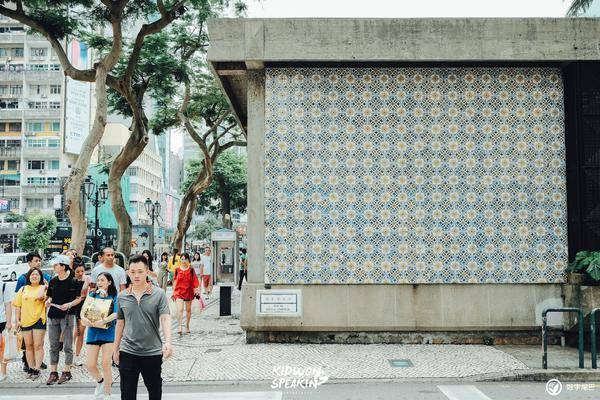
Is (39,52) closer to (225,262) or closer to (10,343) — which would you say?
(225,262)

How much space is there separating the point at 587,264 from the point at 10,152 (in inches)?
2665

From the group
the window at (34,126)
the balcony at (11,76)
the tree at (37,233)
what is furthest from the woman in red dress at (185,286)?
the balcony at (11,76)

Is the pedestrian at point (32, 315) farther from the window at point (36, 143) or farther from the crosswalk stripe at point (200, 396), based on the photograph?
the window at point (36, 143)

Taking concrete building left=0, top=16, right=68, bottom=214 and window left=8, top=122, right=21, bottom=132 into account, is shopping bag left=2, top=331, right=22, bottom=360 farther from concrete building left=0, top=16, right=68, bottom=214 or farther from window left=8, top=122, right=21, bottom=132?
window left=8, top=122, right=21, bottom=132

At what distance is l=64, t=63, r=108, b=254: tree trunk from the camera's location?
51.0 feet

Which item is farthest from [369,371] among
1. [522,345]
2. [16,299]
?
[16,299]

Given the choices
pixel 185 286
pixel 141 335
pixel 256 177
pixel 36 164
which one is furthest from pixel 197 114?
pixel 36 164

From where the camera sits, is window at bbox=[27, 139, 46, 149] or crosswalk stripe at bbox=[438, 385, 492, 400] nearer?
crosswalk stripe at bbox=[438, 385, 492, 400]

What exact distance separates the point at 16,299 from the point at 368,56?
7.52 meters

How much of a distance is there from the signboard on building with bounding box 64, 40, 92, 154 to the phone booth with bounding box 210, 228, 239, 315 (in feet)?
183

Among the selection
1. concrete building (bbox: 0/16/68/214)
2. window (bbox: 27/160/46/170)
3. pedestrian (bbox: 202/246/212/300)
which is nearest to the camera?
pedestrian (bbox: 202/246/212/300)

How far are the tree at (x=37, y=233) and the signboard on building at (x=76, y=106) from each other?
39.8 feet

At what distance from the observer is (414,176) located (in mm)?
11281

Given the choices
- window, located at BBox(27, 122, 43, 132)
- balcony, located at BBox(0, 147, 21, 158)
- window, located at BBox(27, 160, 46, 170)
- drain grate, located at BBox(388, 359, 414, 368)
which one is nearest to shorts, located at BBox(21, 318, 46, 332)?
drain grate, located at BBox(388, 359, 414, 368)
